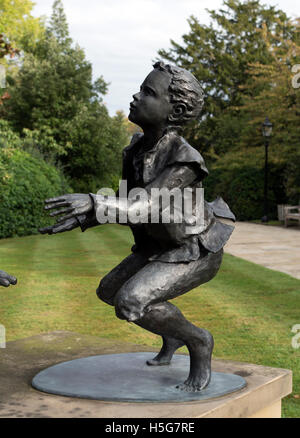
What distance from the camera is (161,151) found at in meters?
3.38

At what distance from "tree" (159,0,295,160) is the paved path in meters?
17.6

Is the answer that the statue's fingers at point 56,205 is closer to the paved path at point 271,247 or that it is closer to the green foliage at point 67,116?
the paved path at point 271,247

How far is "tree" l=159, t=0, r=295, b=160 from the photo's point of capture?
36.5 m

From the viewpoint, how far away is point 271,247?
14227 mm

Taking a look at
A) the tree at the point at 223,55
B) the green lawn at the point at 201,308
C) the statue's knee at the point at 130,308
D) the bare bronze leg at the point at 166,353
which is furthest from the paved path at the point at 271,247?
the tree at the point at 223,55

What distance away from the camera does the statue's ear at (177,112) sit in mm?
3338

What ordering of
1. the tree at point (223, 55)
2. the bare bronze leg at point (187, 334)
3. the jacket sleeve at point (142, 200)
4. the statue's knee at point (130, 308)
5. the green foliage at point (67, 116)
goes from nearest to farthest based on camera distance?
1. the jacket sleeve at point (142, 200)
2. the statue's knee at point (130, 308)
3. the bare bronze leg at point (187, 334)
4. the green foliage at point (67, 116)
5. the tree at point (223, 55)

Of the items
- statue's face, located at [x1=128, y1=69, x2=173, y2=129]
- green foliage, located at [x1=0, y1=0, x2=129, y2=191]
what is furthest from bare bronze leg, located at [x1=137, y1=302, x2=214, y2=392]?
green foliage, located at [x1=0, y1=0, x2=129, y2=191]

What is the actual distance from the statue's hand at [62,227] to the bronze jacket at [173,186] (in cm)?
5

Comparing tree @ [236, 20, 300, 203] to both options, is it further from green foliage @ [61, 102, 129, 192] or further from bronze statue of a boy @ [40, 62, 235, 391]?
bronze statue of a boy @ [40, 62, 235, 391]

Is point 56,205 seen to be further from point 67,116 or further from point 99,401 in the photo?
point 67,116

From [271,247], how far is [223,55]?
2526cm

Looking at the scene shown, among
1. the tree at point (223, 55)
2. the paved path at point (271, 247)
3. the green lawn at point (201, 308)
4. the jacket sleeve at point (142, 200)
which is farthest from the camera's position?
the tree at point (223, 55)

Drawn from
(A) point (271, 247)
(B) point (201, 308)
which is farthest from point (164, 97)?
(A) point (271, 247)
